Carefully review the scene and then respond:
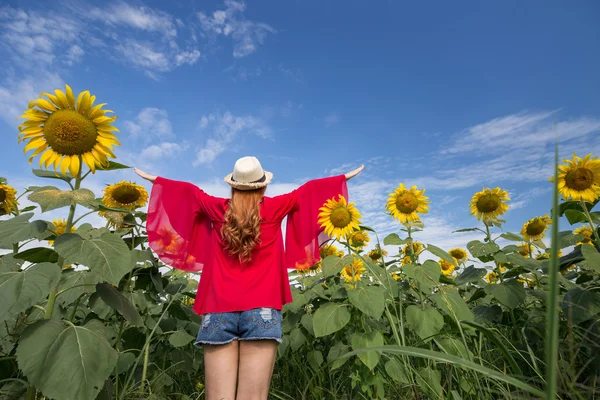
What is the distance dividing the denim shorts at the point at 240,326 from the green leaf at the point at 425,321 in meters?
1.09

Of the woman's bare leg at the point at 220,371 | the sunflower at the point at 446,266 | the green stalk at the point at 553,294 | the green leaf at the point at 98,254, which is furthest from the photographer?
the sunflower at the point at 446,266

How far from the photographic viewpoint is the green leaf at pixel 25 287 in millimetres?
2350

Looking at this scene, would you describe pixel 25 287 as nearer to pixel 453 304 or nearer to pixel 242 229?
pixel 242 229

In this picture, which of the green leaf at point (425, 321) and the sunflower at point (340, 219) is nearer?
the green leaf at point (425, 321)

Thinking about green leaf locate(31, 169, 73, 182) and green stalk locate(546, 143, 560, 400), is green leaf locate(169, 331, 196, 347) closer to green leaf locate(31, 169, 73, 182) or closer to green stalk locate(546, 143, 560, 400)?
green leaf locate(31, 169, 73, 182)

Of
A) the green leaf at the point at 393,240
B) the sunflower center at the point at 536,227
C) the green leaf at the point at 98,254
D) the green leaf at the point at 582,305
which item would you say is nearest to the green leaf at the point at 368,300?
the green leaf at the point at 393,240

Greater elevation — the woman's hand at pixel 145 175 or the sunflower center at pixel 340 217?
the woman's hand at pixel 145 175

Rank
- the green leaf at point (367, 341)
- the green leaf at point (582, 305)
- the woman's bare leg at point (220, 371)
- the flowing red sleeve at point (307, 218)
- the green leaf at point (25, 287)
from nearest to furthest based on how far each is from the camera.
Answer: the green leaf at point (25, 287)
the green leaf at point (582, 305)
the green leaf at point (367, 341)
the woman's bare leg at point (220, 371)
the flowing red sleeve at point (307, 218)

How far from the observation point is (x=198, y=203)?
14.4 ft

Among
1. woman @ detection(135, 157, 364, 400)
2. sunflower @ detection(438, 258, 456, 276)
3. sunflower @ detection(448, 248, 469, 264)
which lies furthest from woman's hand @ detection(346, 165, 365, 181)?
sunflower @ detection(448, 248, 469, 264)

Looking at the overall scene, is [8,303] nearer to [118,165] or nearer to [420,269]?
[118,165]

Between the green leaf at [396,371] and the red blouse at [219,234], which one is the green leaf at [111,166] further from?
the green leaf at [396,371]

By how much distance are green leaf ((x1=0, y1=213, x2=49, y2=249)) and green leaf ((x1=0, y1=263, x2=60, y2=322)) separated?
0.19 m

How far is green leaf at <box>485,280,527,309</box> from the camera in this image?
396cm
